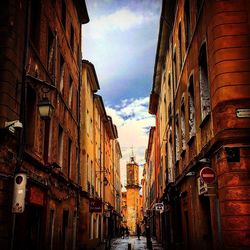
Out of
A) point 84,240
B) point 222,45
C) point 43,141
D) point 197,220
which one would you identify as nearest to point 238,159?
point 222,45

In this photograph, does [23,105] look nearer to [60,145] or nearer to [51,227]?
[51,227]

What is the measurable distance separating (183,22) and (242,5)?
6855 millimetres

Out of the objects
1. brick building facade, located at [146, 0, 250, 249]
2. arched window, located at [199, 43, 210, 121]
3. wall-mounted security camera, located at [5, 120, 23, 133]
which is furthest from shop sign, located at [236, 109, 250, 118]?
wall-mounted security camera, located at [5, 120, 23, 133]

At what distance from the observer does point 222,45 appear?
10.4 m

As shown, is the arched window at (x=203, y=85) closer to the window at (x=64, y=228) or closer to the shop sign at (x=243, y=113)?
the shop sign at (x=243, y=113)

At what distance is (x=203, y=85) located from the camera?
1294 centimetres

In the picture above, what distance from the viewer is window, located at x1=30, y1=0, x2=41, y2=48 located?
1404 cm

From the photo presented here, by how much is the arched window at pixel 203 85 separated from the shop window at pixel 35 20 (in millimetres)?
5594

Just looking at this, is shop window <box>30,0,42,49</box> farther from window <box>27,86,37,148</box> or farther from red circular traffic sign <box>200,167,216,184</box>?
red circular traffic sign <box>200,167,216,184</box>

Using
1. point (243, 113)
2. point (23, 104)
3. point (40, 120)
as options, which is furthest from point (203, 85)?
point (40, 120)

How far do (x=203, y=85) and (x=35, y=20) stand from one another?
6267 mm

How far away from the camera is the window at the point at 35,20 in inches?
553

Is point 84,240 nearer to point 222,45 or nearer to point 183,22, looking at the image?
point 183,22

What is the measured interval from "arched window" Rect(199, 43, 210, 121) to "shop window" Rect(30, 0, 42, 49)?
5594 mm
